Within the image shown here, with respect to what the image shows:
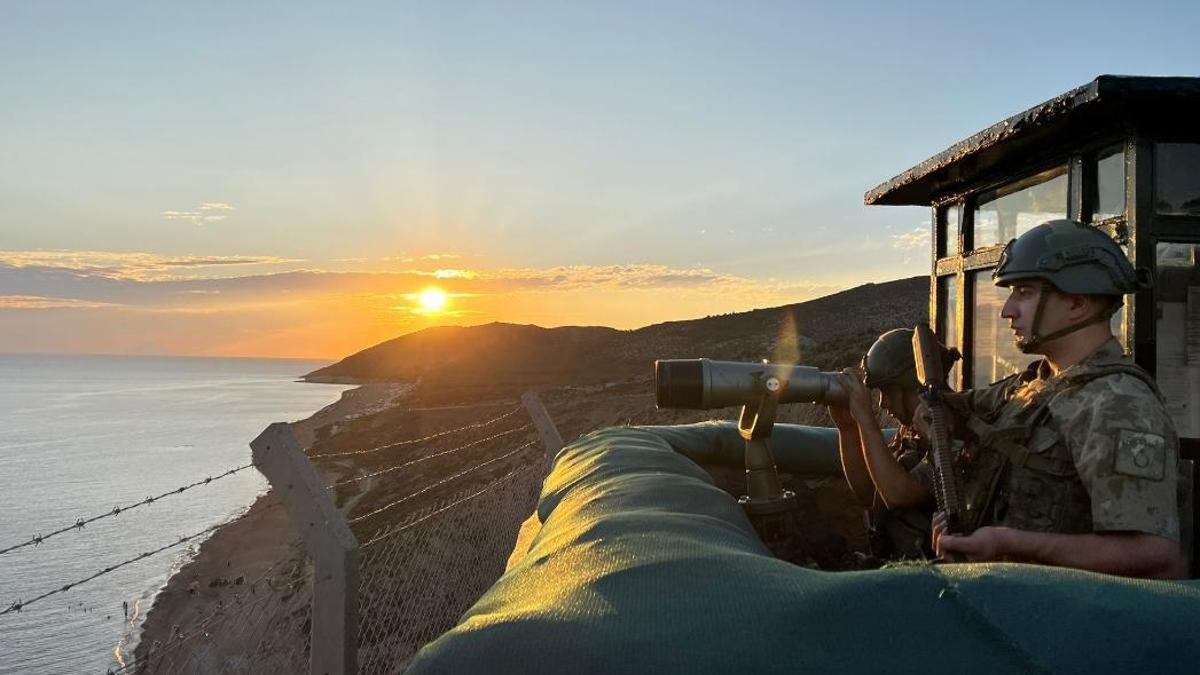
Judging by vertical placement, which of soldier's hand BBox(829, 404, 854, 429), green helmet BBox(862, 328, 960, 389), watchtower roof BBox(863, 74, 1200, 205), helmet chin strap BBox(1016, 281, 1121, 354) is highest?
watchtower roof BBox(863, 74, 1200, 205)

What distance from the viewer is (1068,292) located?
97.1 inches

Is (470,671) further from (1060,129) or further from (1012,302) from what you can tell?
(1060,129)

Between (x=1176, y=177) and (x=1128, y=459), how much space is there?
2.34 meters

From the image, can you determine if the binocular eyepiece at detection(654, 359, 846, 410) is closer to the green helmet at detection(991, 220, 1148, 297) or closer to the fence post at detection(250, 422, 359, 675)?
the green helmet at detection(991, 220, 1148, 297)

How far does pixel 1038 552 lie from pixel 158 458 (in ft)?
137

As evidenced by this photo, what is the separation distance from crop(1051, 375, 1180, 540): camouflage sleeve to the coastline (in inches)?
418

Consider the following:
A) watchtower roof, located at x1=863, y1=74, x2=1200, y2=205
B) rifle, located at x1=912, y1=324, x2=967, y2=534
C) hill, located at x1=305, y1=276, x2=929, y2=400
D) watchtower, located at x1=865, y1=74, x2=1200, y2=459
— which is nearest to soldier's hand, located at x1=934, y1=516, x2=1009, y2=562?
rifle, located at x1=912, y1=324, x2=967, y2=534

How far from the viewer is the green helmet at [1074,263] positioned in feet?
8.00

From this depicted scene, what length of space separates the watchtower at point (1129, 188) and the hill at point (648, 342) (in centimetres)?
2899

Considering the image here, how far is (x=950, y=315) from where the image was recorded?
18.7ft

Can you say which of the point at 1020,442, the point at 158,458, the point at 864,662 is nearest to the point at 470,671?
the point at 864,662

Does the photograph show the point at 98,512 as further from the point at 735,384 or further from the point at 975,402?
the point at 975,402

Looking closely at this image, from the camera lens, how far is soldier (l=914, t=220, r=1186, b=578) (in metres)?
2.02

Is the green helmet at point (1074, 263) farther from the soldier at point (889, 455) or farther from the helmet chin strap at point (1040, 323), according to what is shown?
the soldier at point (889, 455)
